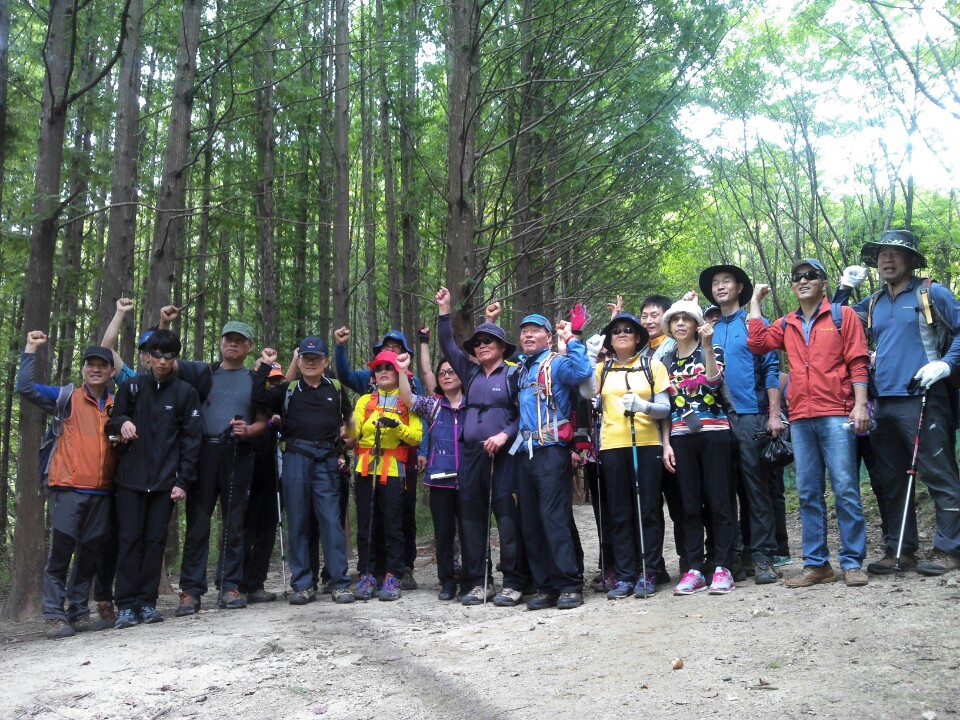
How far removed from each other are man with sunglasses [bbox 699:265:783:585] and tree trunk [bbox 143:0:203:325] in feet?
17.6

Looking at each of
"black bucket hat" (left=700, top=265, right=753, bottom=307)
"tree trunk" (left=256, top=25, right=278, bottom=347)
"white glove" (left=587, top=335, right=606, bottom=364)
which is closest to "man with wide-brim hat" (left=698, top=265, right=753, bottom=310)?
"black bucket hat" (left=700, top=265, right=753, bottom=307)

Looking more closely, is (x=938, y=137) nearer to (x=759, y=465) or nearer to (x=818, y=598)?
(x=759, y=465)

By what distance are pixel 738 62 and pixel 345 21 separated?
26.3 ft

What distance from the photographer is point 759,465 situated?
22.0 feet

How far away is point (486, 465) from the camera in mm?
7195

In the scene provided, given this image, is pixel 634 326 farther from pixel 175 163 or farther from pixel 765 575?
pixel 175 163

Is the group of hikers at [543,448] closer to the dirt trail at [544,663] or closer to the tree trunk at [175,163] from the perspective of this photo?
the dirt trail at [544,663]

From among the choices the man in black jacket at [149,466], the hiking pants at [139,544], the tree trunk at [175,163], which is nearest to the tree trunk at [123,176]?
the tree trunk at [175,163]

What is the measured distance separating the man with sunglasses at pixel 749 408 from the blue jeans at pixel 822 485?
18.5 inches

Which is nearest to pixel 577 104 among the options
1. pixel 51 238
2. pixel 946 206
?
pixel 51 238

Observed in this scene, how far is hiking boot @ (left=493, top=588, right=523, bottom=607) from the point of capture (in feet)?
22.7

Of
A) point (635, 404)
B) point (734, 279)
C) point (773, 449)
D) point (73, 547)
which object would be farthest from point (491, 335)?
point (73, 547)

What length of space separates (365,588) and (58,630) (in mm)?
2532

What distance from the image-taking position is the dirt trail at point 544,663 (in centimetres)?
409
